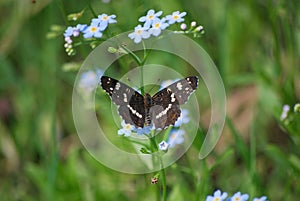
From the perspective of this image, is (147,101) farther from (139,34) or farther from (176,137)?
(176,137)

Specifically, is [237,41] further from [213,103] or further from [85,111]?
[85,111]

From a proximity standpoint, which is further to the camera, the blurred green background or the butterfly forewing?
the blurred green background

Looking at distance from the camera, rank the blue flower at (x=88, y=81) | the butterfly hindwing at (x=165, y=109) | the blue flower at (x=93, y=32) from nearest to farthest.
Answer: the butterfly hindwing at (x=165, y=109)
the blue flower at (x=93, y=32)
the blue flower at (x=88, y=81)

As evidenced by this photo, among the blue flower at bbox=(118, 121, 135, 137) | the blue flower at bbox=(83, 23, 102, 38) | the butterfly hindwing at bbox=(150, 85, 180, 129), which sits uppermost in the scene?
the blue flower at bbox=(83, 23, 102, 38)

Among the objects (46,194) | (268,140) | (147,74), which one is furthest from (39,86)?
(268,140)

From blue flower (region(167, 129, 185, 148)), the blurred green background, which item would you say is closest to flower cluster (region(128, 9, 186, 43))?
blue flower (region(167, 129, 185, 148))

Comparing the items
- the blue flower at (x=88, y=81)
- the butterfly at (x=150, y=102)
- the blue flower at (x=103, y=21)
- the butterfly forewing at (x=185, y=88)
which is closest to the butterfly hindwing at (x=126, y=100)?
the butterfly at (x=150, y=102)

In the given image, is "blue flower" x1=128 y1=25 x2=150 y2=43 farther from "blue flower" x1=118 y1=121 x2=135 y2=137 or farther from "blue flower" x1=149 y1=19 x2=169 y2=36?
"blue flower" x1=118 y1=121 x2=135 y2=137

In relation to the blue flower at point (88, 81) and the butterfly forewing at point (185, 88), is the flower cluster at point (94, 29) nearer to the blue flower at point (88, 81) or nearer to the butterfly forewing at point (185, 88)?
the butterfly forewing at point (185, 88)

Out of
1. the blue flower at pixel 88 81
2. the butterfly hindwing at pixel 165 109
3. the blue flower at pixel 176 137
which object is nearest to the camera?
the butterfly hindwing at pixel 165 109
